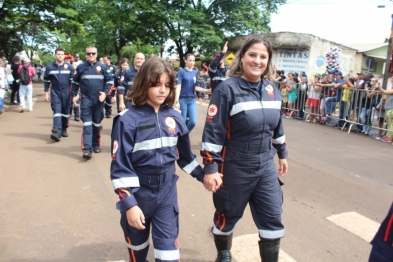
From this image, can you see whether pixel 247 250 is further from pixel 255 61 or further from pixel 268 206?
pixel 255 61

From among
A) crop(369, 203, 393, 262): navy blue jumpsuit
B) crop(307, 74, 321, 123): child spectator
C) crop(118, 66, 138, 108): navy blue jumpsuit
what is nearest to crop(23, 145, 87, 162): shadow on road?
crop(118, 66, 138, 108): navy blue jumpsuit

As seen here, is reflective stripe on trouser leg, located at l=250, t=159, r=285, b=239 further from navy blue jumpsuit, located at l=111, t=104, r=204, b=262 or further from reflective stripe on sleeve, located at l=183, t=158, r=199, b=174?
navy blue jumpsuit, located at l=111, t=104, r=204, b=262

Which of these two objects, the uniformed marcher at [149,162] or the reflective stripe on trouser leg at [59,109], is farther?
the reflective stripe on trouser leg at [59,109]

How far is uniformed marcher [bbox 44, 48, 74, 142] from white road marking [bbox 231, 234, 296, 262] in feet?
18.1

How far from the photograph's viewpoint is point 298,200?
4805 millimetres

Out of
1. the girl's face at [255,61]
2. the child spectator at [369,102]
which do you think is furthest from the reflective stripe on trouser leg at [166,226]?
the child spectator at [369,102]

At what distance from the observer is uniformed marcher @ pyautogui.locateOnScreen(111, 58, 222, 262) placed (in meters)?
2.34

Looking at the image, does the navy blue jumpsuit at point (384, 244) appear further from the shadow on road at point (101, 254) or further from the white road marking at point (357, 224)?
the white road marking at point (357, 224)

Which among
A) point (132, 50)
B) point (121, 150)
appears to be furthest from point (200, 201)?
point (132, 50)

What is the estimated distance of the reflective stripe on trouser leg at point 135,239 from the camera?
247 centimetres

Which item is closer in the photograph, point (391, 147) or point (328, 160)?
point (328, 160)

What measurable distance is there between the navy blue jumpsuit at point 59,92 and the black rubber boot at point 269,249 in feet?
20.6

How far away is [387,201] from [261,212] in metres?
3.16

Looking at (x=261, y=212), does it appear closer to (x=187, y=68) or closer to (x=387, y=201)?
(x=387, y=201)
